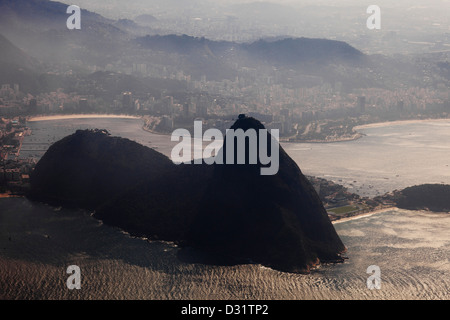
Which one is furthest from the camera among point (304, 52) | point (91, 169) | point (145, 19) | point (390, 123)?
point (145, 19)

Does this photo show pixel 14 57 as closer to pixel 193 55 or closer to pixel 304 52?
pixel 193 55

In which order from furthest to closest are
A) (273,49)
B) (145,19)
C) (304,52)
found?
(145,19)
(273,49)
(304,52)

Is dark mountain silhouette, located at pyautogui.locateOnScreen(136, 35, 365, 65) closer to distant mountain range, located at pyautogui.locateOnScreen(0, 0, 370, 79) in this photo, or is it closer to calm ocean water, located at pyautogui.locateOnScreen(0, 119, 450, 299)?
distant mountain range, located at pyautogui.locateOnScreen(0, 0, 370, 79)

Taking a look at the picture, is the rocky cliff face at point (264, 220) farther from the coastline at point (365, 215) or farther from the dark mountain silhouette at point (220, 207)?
the coastline at point (365, 215)

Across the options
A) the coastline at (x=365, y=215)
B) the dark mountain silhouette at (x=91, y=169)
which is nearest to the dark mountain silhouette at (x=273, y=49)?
the dark mountain silhouette at (x=91, y=169)

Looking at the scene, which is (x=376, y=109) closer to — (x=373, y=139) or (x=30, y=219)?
(x=373, y=139)

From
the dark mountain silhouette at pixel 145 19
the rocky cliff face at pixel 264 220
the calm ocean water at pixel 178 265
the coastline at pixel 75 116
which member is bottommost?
the calm ocean water at pixel 178 265

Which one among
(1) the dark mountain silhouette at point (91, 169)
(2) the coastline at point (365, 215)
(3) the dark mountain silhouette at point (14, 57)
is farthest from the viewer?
(3) the dark mountain silhouette at point (14, 57)

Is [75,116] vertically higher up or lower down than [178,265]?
higher up

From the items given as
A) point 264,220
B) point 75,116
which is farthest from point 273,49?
point 264,220

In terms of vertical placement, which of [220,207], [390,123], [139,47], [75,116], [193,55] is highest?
[139,47]

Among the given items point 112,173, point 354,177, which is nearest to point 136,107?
point 354,177
